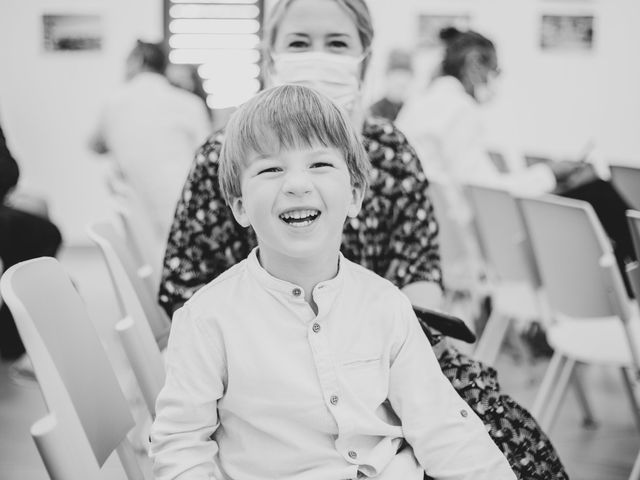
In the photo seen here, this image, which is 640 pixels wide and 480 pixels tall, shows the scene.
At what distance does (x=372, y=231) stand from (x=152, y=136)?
2.50m

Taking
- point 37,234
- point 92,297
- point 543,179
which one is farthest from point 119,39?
point 543,179

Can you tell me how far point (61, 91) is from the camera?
689 cm

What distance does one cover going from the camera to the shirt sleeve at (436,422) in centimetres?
111

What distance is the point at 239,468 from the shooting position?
1.08 meters

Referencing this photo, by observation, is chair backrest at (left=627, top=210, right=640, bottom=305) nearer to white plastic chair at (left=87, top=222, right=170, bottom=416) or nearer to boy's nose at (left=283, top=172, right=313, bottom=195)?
boy's nose at (left=283, top=172, right=313, bottom=195)

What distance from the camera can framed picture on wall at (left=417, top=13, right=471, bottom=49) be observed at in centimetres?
683

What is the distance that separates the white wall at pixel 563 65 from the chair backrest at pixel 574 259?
474cm

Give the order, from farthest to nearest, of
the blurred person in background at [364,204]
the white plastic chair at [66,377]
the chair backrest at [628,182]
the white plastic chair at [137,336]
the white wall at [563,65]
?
1. the white wall at [563,65]
2. the chair backrest at [628,182]
3. the blurred person in background at [364,204]
4. the white plastic chair at [137,336]
5. the white plastic chair at [66,377]

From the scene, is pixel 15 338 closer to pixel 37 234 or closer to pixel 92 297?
pixel 37 234

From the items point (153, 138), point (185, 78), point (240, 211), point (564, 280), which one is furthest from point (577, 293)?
point (185, 78)

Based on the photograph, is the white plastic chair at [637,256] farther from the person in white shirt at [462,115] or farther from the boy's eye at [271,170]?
the person in white shirt at [462,115]

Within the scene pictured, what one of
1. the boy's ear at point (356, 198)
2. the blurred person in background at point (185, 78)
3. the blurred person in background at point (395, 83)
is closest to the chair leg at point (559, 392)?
the boy's ear at point (356, 198)

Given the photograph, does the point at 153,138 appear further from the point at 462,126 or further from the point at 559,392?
the point at 559,392

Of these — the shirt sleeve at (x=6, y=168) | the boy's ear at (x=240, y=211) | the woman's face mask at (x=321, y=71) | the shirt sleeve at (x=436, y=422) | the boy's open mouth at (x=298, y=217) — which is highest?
the woman's face mask at (x=321, y=71)
